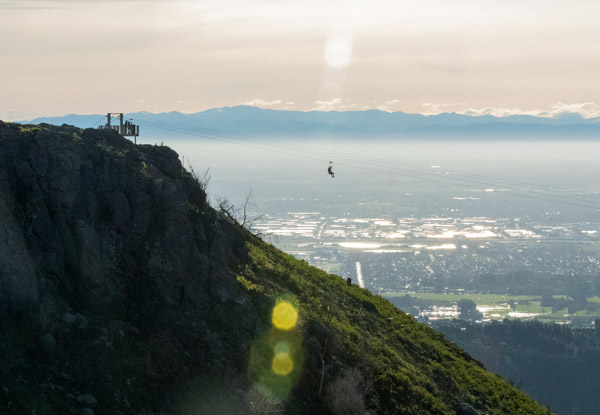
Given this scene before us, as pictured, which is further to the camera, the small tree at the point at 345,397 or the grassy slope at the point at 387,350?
the grassy slope at the point at 387,350

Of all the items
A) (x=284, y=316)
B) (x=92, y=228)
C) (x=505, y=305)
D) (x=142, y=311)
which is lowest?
(x=505, y=305)

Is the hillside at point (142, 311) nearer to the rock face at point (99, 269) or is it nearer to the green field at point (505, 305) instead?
the rock face at point (99, 269)

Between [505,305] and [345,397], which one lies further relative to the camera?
[505,305]

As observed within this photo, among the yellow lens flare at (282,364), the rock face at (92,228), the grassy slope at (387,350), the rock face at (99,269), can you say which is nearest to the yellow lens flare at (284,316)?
the grassy slope at (387,350)

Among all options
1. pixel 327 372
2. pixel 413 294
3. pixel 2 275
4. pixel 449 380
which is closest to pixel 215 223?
pixel 327 372

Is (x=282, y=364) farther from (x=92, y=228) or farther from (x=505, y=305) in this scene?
(x=505, y=305)

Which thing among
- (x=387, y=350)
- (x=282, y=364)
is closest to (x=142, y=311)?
(x=282, y=364)

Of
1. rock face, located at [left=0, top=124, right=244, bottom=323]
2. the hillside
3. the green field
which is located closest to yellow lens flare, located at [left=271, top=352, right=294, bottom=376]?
the hillside

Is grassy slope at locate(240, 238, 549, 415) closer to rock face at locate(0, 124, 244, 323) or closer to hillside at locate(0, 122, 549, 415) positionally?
hillside at locate(0, 122, 549, 415)
